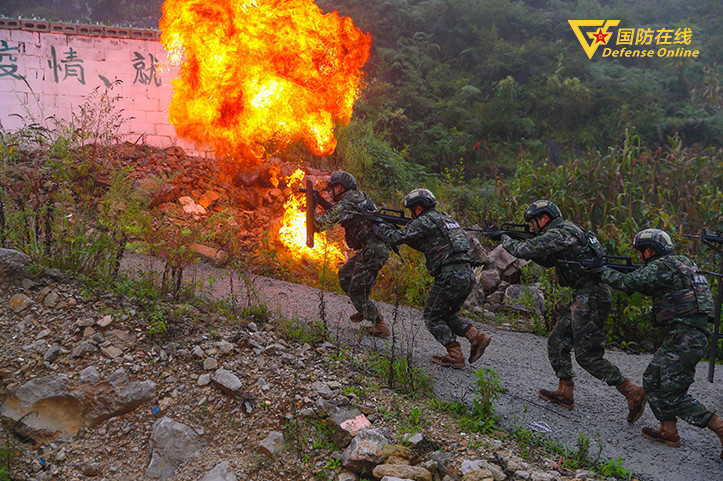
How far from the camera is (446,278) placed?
5055mm

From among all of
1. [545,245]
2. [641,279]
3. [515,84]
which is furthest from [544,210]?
[515,84]

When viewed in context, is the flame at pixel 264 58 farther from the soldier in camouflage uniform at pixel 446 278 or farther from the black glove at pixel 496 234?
Result: the black glove at pixel 496 234

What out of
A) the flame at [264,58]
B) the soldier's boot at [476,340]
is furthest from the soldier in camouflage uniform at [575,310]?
the flame at [264,58]

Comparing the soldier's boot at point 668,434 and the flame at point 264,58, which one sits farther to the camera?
the flame at point 264,58

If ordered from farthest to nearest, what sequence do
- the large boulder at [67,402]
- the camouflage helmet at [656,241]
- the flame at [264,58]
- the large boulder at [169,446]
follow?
the flame at [264,58]
the camouflage helmet at [656,241]
the large boulder at [67,402]
the large boulder at [169,446]

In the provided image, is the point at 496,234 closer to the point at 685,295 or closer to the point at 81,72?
the point at 685,295

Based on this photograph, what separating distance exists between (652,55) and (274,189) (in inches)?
620

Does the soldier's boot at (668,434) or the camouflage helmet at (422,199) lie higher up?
the camouflage helmet at (422,199)

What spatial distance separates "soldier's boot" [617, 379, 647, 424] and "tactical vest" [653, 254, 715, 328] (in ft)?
2.25

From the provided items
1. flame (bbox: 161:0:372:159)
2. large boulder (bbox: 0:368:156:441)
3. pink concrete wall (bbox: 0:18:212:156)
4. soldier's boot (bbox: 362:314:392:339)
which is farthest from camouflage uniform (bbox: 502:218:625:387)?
pink concrete wall (bbox: 0:18:212:156)

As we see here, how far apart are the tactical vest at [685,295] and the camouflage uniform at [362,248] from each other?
2931 mm

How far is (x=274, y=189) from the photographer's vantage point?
10664 millimetres

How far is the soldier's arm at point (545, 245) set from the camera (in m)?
4.61

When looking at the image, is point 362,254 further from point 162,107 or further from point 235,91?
point 162,107
